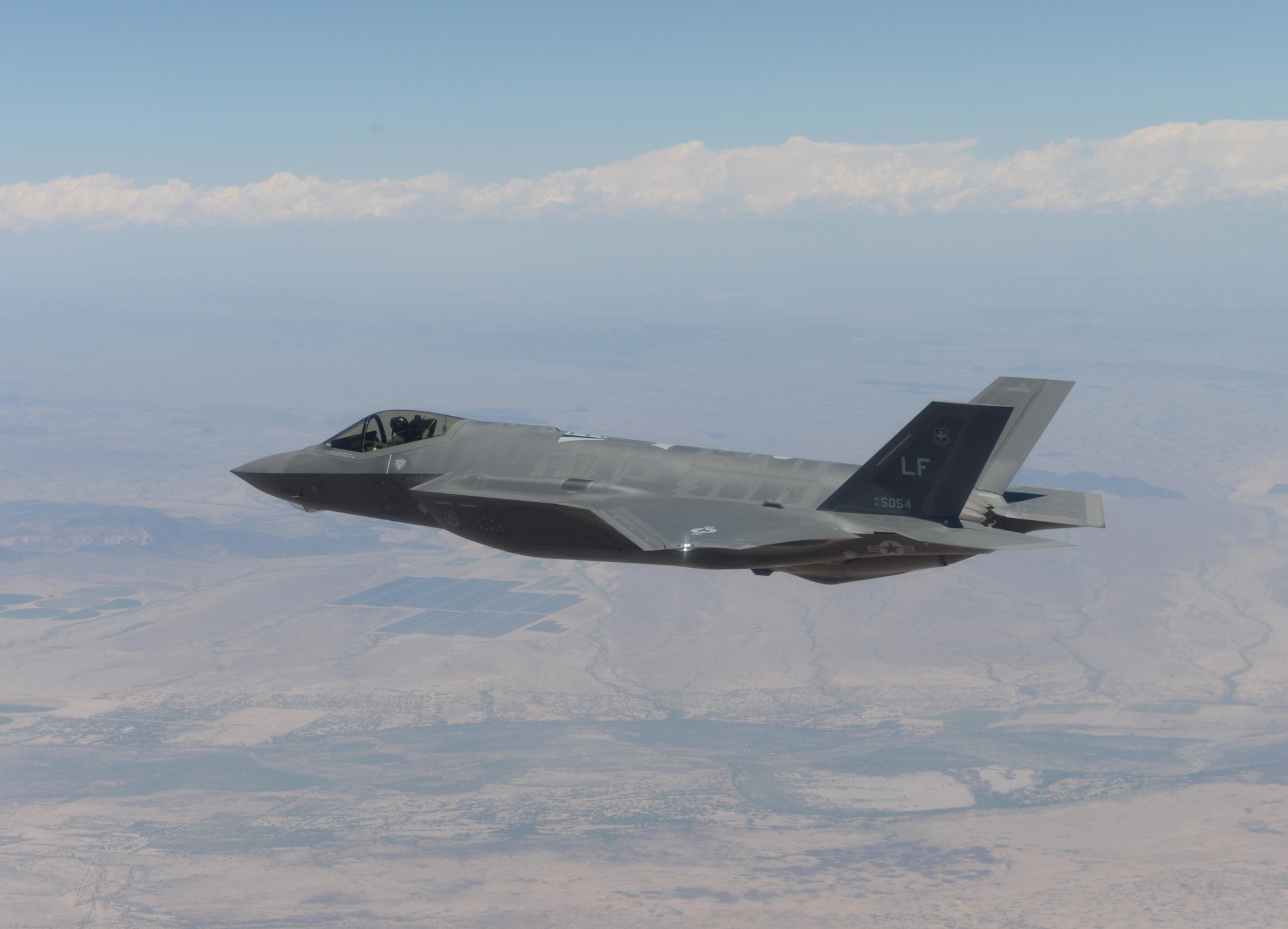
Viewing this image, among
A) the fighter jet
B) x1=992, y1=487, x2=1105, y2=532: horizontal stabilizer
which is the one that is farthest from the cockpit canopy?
x1=992, y1=487, x2=1105, y2=532: horizontal stabilizer

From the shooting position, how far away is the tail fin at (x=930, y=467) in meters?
25.0

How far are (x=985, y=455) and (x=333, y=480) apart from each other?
18485mm

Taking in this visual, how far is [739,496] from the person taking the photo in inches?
1060

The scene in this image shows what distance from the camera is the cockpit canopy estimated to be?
31938 mm

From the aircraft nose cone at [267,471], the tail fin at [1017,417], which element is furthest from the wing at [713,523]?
the aircraft nose cone at [267,471]

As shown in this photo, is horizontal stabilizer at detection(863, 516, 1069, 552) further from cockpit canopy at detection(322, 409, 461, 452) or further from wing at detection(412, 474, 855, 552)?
cockpit canopy at detection(322, 409, 461, 452)

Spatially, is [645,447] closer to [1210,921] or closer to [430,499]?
[430,499]

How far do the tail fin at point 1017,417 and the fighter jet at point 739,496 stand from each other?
38mm

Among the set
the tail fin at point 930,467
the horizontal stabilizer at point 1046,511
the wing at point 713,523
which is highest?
the tail fin at point 930,467

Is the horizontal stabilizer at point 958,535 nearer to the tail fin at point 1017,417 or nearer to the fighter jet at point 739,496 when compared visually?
the fighter jet at point 739,496

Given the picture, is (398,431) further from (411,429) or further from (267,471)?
(267,471)

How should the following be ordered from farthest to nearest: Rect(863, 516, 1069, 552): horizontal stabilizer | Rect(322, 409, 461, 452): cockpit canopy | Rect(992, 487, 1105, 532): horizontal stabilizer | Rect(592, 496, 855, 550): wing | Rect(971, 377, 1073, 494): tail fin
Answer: Rect(322, 409, 461, 452): cockpit canopy, Rect(971, 377, 1073, 494): tail fin, Rect(992, 487, 1105, 532): horizontal stabilizer, Rect(592, 496, 855, 550): wing, Rect(863, 516, 1069, 552): horizontal stabilizer

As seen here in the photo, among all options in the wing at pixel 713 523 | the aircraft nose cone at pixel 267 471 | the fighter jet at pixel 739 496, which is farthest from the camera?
the aircraft nose cone at pixel 267 471

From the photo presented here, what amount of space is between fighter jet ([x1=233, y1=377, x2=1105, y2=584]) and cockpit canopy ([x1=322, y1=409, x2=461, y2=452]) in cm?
18
